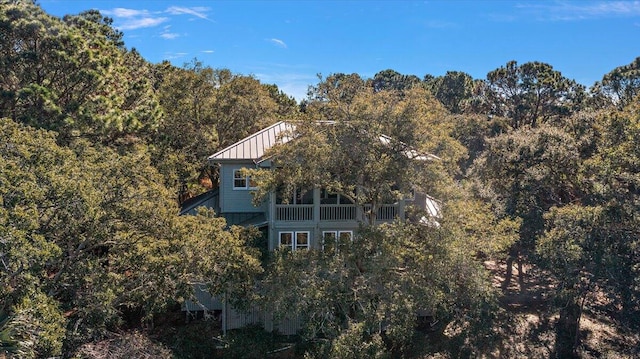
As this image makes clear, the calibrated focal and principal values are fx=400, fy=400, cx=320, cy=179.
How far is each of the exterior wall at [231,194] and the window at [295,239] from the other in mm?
2655

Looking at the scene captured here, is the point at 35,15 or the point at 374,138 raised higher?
the point at 35,15

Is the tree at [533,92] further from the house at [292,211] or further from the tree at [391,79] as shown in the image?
the tree at [391,79]

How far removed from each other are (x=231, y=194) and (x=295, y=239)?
4.68m

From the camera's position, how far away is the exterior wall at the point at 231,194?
70.4 ft

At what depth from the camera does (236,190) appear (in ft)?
71.8

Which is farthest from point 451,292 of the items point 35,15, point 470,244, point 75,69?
point 35,15

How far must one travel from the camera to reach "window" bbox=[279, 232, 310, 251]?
19.8 meters

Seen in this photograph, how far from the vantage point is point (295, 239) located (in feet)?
65.0

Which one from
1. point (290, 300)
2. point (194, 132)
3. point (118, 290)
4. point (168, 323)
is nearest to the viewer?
point (118, 290)

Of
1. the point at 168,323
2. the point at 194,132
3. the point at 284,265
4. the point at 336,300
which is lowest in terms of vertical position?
the point at 168,323

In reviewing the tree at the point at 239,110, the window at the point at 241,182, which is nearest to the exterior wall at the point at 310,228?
the window at the point at 241,182

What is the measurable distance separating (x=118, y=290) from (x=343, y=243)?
8.44 m

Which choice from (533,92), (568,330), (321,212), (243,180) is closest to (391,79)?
(533,92)

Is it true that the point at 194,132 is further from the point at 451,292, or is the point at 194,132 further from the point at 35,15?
the point at 451,292
